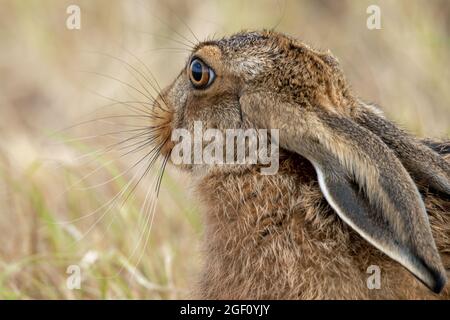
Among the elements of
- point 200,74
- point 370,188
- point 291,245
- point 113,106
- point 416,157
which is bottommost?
point 291,245

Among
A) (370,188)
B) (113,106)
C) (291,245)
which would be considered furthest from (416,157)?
(113,106)

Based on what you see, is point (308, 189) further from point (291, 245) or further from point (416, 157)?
point (416, 157)

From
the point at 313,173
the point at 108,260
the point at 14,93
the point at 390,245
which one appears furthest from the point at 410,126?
the point at 14,93

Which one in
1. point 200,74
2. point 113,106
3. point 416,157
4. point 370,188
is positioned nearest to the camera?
point 370,188

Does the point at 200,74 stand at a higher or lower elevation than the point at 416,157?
higher

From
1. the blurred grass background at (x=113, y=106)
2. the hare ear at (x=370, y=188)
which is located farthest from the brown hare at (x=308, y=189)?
the blurred grass background at (x=113, y=106)

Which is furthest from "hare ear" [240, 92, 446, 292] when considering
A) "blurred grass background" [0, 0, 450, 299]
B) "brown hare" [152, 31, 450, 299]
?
"blurred grass background" [0, 0, 450, 299]
